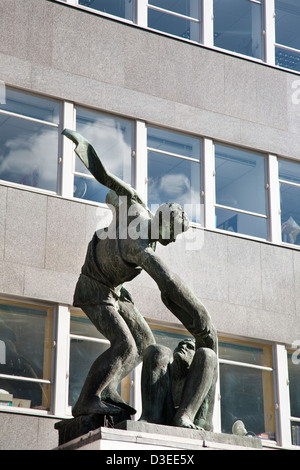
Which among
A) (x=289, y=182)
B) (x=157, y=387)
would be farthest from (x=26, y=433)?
(x=289, y=182)

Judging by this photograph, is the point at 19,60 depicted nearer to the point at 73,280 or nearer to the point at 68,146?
the point at 68,146

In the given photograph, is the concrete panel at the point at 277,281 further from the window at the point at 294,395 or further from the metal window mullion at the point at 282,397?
the window at the point at 294,395

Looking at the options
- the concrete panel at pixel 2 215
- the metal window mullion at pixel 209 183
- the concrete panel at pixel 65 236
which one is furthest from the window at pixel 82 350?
the metal window mullion at pixel 209 183

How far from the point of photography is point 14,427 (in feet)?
49.4

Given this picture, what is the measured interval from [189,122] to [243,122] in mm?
1091

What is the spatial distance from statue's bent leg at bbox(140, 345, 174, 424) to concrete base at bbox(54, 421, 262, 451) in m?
0.63

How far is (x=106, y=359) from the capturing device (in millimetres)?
11422

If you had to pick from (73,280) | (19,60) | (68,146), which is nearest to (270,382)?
(73,280)

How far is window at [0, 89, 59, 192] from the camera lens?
16828 mm

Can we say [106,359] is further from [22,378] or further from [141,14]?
[141,14]

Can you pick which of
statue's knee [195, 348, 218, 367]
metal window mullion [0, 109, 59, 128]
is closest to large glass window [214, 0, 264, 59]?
metal window mullion [0, 109, 59, 128]

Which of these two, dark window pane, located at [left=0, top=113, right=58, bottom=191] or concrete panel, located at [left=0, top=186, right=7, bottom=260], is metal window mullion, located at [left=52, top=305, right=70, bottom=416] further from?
dark window pane, located at [left=0, top=113, right=58, bottom=191]
